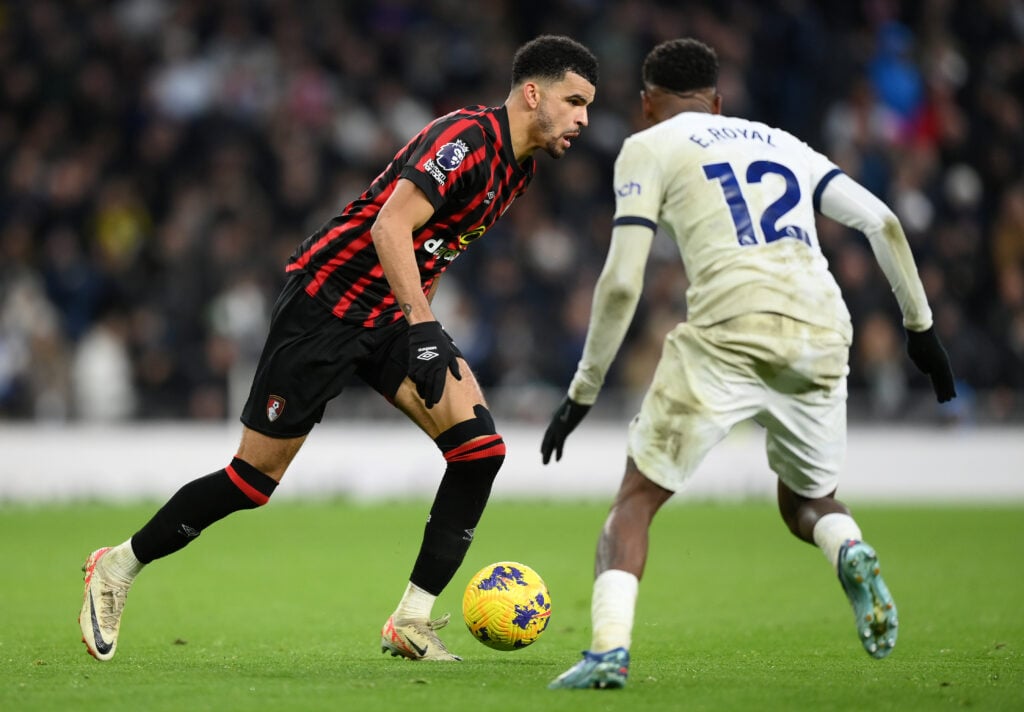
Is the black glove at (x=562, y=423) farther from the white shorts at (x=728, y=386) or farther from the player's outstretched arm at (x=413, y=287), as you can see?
the player's outstretched arm at (x=413, y=287)

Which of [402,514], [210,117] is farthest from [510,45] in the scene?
[402,514]

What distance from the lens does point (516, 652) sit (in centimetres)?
703

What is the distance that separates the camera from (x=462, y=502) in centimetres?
672

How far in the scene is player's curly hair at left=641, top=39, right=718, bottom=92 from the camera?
5641 millimetres

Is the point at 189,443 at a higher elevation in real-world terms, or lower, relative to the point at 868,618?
higher

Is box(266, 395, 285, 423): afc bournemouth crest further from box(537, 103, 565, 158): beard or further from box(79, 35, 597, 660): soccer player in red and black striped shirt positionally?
box(537, 103, 565, 158): beard

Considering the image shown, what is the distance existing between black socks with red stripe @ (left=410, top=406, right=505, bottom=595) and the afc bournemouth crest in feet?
2.29

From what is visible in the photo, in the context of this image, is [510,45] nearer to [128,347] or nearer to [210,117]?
[210,117]

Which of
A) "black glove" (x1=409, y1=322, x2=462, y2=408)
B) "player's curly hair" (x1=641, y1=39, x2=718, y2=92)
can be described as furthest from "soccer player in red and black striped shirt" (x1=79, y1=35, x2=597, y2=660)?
"player's curly hair" (x1=641, y1=39, x2=718, y2=92)

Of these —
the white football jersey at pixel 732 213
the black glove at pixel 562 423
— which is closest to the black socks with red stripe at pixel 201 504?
the black glove at pixel 562 423

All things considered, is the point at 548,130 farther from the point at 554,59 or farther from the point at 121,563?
the point at 121,563

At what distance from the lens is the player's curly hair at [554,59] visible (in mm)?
6387

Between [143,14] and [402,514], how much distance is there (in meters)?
8.28

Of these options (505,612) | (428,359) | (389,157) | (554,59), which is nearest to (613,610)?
(428,359)
